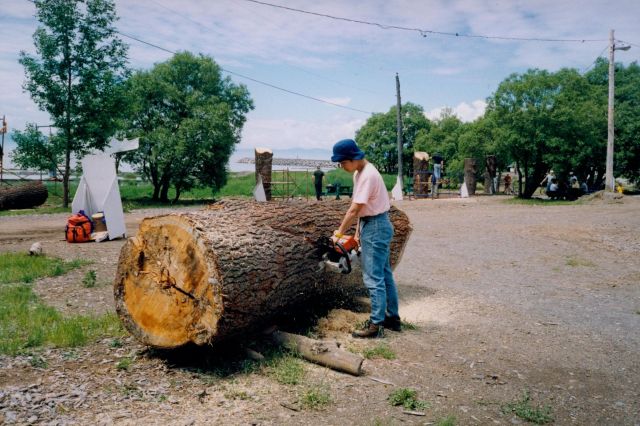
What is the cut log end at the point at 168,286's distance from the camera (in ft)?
13.7

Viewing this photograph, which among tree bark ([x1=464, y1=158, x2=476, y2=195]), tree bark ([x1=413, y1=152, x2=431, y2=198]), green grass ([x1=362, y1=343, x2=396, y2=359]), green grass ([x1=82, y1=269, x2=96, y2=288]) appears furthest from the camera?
tree bark ([x1=464, y1=158, x2=476, y2=195])

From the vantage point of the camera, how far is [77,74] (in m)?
20.8

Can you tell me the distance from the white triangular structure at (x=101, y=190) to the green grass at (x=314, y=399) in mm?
9097

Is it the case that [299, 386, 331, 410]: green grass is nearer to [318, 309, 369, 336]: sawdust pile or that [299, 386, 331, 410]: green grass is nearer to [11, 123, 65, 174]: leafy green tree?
[318, 309, 369, 336]: sawdust pile

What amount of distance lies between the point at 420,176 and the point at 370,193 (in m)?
23.0

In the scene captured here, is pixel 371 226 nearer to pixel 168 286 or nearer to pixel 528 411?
pixel 168 286

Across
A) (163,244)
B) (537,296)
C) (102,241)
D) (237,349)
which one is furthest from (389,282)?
(102,241)

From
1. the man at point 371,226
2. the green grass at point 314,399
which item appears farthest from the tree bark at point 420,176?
the green grass at point 314,399

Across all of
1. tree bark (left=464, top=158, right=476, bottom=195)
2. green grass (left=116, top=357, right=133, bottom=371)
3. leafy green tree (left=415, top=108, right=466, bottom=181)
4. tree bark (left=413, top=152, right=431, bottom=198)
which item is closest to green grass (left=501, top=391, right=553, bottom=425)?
green grass (left=116, top=357, right=133, bottom=371)

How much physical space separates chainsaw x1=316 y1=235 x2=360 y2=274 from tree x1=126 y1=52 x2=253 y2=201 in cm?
2130

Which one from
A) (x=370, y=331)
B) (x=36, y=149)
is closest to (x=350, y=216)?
(x=370, y=331)

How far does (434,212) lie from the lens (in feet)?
63.8

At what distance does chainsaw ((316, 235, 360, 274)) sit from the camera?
16.6 feet

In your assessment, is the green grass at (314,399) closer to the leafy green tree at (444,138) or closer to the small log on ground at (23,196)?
the small log on ground at (23,196)
